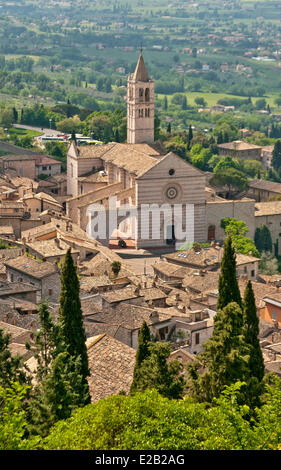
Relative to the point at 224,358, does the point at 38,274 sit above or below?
below

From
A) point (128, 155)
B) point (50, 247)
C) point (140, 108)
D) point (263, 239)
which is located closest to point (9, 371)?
point (50, 247)

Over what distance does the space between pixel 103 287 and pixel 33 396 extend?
18.1m

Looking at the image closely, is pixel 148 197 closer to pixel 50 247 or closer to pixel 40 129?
pixel 50 247

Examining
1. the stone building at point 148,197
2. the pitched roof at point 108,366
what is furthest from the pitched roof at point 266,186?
the pitched roof at point 108,366

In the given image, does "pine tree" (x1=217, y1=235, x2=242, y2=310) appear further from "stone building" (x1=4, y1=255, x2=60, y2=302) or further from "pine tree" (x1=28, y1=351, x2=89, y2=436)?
"stone building" (x1=4, y1=255, x2=60, y2=302)

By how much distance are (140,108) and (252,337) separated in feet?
133

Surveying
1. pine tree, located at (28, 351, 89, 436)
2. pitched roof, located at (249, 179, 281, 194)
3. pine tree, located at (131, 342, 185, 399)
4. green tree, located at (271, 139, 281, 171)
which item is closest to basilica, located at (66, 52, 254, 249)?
pitched roof, located at (249, 179, 281, 194)

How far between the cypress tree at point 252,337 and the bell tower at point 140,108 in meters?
39.7

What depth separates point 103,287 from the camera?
43656mm

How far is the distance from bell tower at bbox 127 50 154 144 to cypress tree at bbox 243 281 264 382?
130 ft

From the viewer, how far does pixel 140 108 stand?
2707 inches

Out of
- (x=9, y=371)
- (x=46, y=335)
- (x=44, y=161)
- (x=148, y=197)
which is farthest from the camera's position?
(x=44, y=161)

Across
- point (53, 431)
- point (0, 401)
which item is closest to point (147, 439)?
point (53, 431)
